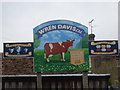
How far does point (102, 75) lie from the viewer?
13555 millimetres

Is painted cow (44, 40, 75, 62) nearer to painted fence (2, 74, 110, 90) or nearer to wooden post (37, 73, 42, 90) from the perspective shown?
wooden post (37, 73, 42, 90)

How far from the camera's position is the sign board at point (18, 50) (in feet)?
42.9

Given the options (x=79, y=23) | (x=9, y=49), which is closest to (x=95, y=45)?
(x=79, y=23)

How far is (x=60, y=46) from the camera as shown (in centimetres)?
1313

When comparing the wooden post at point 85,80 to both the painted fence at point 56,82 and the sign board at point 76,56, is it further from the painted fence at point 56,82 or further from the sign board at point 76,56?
the sign board at point 76,56

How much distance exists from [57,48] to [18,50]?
11.6 ft

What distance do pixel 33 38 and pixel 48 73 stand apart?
3.64 m

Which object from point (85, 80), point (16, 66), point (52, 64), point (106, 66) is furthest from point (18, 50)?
point (106, 66)

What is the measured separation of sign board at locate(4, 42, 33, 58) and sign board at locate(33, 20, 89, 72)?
0.66 meters

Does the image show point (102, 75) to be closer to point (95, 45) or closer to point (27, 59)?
point (95, 45)

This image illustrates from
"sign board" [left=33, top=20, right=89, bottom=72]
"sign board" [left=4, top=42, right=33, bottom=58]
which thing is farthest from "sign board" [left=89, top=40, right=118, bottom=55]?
"sign board" [left=4, top=42, right=33, bottom=58]

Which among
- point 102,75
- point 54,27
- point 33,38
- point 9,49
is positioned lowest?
point 102,75

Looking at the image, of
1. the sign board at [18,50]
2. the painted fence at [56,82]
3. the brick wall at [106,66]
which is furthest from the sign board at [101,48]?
the sign board at [18,50]

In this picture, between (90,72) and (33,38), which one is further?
(90,72)
